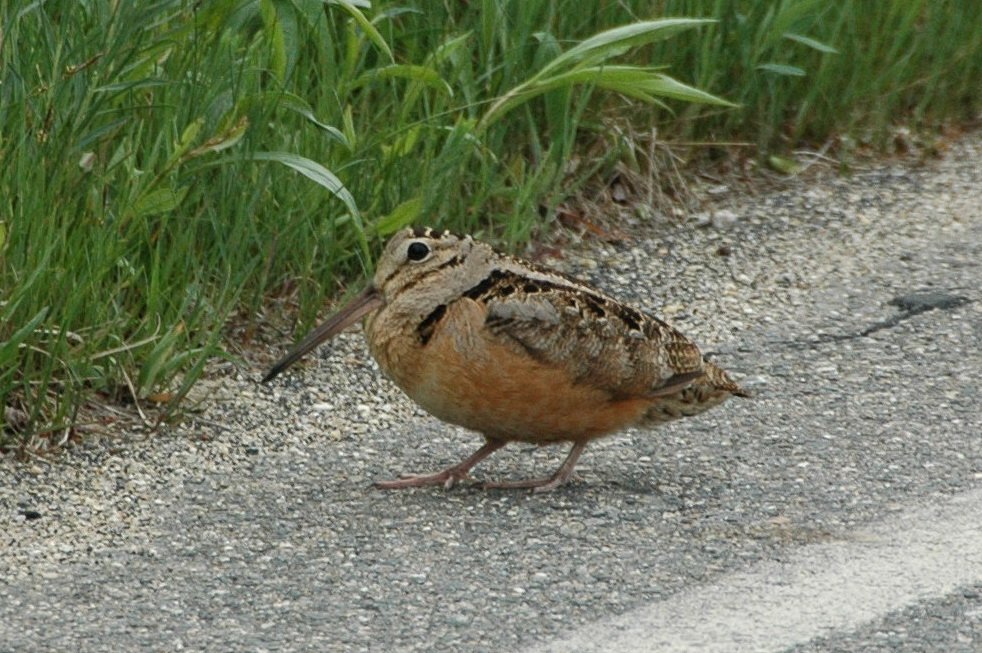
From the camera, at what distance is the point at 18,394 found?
15.1 feet

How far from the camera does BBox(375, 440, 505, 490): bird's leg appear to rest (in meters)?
4.44

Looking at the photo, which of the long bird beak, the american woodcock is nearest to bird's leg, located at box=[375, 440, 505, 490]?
the american woodcock

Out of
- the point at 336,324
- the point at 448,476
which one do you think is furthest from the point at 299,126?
the point at 448,476

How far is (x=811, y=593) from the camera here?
3777 mm

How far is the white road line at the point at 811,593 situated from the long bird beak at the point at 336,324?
1156mm

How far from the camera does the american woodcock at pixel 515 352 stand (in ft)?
14.2

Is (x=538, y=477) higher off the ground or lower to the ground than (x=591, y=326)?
lower

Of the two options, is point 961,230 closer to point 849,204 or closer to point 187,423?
point 849,204

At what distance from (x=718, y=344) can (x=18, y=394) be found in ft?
6.24

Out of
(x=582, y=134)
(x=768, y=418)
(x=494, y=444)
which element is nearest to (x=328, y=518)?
(x=494, y=444)

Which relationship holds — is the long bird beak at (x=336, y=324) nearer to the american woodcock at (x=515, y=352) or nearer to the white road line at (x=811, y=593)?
the american woodcock at (x=515, y=352)

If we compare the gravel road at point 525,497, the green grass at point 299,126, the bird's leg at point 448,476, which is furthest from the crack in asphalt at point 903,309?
the bird's leg at point 448,476

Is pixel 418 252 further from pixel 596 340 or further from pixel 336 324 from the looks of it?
pixel 596 340

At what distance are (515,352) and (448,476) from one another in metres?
0.37
